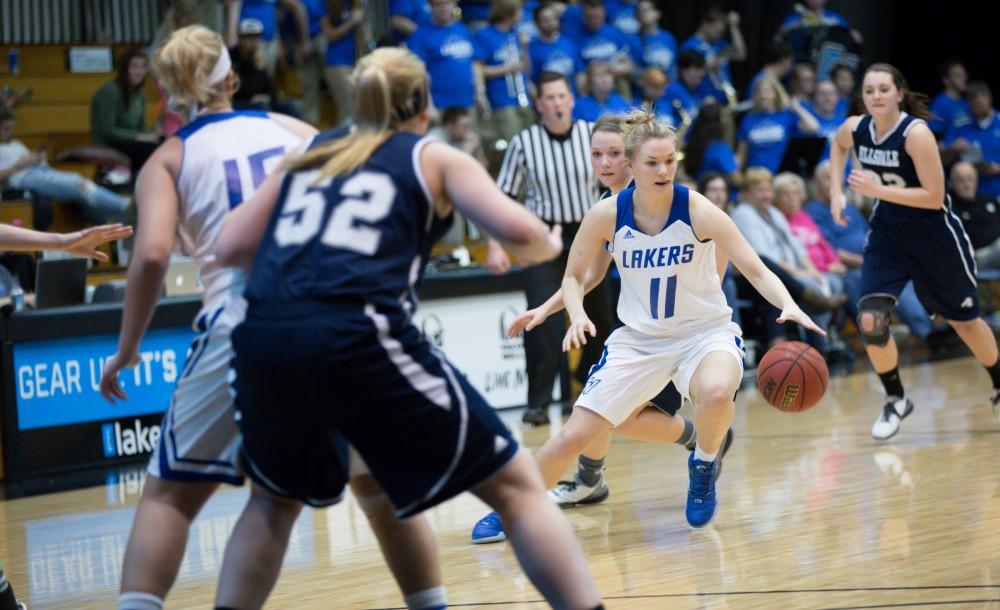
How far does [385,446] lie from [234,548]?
0.50 metres

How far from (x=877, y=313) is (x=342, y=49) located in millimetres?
5846

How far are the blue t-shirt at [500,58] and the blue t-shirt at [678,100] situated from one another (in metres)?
1.54

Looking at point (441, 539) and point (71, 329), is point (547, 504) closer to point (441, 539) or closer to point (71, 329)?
point (441, 539)

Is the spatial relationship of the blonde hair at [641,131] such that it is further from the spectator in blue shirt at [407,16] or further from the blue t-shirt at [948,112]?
the blue t-shirt at [948,112]

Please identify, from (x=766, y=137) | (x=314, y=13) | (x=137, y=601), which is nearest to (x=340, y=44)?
(x=314, y=13)

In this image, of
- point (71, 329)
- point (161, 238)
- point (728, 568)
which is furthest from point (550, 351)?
point (161, 238)

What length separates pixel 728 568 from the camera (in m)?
4.63

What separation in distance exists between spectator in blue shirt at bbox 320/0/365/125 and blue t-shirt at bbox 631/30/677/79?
3050mm

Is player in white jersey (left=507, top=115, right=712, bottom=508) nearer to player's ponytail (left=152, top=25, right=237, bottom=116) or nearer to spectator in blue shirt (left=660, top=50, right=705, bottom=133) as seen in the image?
player's ponytail (left=152, top=25, right=237, bottom=116)

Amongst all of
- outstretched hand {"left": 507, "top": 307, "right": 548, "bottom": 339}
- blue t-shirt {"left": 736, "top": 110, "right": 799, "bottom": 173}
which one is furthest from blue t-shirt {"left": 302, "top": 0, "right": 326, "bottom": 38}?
outstretched hand {"left": 507, "top": 307, "right": 548, "bottom": 339}

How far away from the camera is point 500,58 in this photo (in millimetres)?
11711

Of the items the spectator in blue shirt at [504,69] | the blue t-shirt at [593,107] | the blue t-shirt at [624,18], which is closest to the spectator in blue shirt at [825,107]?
the blue t-shirt at [624,18]

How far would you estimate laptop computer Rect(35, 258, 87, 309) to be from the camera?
7.37 metres

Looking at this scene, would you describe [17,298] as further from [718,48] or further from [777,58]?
[718,48]
